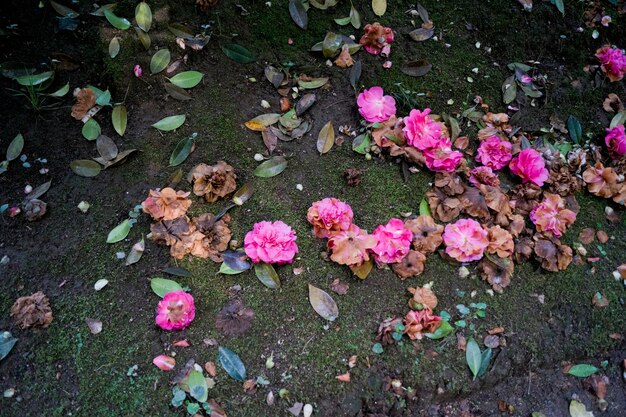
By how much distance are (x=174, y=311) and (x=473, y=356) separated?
123 centimetres

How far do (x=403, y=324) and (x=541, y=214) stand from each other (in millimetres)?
874

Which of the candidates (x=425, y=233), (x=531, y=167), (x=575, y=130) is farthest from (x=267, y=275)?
(x=575, y=130)

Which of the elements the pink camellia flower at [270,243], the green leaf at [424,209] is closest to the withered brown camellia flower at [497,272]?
the green leaf at [424,209]

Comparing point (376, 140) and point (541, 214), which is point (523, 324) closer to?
point (541, 214)

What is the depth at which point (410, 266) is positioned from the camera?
2.28 metres

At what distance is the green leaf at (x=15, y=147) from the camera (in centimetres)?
250

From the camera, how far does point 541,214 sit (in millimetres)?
2439

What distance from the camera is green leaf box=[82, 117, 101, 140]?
2.55 meters

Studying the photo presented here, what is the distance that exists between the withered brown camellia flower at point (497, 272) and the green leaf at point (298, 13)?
1.61 m

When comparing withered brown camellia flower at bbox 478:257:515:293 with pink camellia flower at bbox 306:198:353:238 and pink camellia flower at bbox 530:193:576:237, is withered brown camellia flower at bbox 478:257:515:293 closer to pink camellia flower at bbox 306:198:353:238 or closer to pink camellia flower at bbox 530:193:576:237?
pink camellia flower at bbox 530:193:576:237

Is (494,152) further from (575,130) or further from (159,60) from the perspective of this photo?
(159,60)

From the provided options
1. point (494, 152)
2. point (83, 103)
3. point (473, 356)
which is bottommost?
point (473, 356)

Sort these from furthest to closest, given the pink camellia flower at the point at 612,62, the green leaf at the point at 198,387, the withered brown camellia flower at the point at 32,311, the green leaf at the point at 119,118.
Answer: the pink camellia flower at the point at 612,62 < the green leaf at the point at 119,118 < the withered brown camellia flower at the point at 32,311 < the green leaf at the point at 198,387

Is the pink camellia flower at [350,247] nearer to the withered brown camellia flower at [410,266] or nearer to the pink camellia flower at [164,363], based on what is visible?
the withered brown camellia flower at [410,266]
